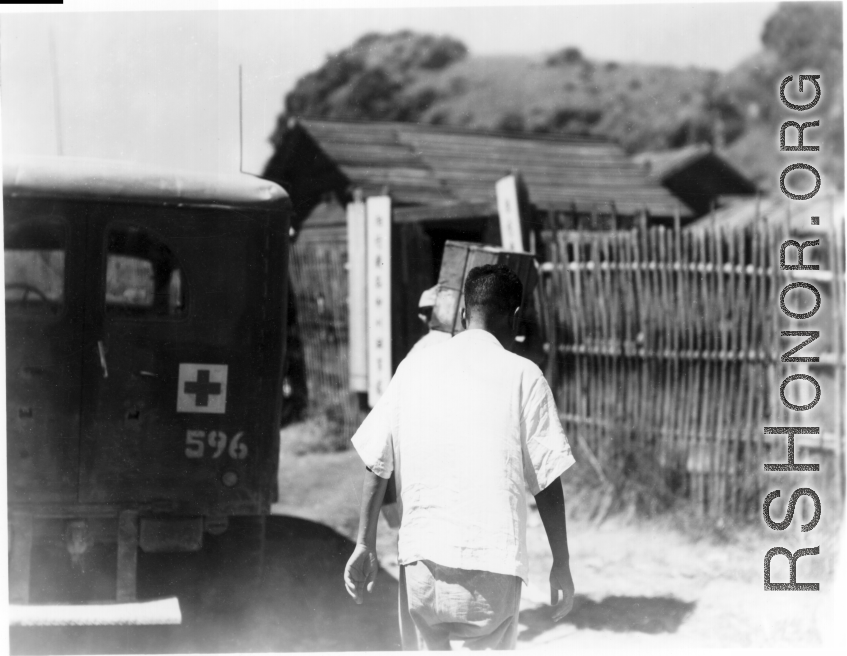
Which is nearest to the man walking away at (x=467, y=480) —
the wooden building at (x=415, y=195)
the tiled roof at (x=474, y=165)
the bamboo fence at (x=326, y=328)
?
the wooden building at (x=415, y=195)

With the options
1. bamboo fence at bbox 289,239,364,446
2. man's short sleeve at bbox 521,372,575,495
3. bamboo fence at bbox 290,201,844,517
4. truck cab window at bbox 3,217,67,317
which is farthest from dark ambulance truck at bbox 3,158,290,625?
bamboo fence at bbox 289,239,364,446

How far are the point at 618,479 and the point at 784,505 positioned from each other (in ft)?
3.77

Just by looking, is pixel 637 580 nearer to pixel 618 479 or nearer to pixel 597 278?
pixel 618 479

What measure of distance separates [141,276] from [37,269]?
49cm

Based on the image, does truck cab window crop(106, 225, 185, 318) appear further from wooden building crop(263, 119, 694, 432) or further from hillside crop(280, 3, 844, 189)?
hillside crop(280, 3, 844, 189)

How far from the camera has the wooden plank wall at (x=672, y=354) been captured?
6.23 m

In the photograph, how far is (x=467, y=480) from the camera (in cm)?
284

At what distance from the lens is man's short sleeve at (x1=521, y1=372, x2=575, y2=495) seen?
9.52 ft

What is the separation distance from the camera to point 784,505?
6086 millimetres

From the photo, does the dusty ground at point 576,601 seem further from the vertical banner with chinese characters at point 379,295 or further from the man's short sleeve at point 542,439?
the man's short sleeve at point 542,439

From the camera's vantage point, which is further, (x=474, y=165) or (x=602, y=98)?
(x=602, y=98)

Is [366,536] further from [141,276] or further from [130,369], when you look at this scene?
[141,276]

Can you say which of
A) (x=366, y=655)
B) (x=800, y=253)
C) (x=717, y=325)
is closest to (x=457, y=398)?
(x=366, y=655)

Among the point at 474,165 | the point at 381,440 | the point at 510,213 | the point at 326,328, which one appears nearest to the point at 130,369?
the point at 381,440
